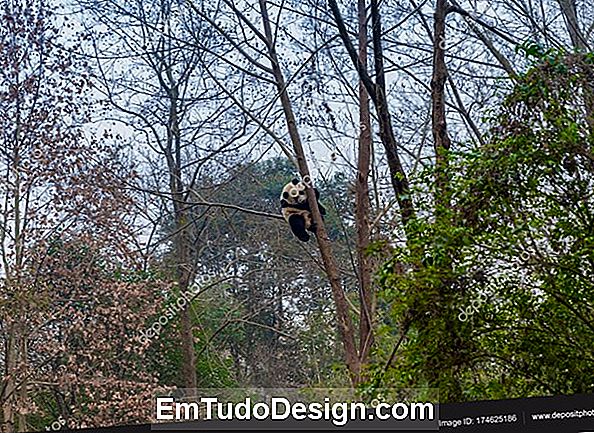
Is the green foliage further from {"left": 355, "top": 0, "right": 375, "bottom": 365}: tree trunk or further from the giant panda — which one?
the giant panda

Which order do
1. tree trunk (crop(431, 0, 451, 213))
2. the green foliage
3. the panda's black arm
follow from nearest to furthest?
the green foliage
tree trunk (crop(431, 0, 451, 213))
the panda's black arm

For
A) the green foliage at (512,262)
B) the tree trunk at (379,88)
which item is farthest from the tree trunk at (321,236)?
the green foliage at (512,262)

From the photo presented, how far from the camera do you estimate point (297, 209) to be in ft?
9.92

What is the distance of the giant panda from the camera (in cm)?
301

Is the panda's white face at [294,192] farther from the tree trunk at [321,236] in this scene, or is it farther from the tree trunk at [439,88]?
the tree trunk at [439,88]

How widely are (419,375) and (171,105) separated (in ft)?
4.18

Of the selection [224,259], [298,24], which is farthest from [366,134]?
[224,259]

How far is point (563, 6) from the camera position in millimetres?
3469

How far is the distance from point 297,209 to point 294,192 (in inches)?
2.7

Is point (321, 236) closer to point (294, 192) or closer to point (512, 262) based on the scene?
point (294, 192)

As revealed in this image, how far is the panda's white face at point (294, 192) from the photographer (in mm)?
3029

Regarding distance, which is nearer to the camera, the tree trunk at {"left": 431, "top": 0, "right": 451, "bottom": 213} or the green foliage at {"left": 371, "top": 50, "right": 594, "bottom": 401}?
the green foliage at {"left": 371, "top": 50, "right": 594, "bottom": 401}

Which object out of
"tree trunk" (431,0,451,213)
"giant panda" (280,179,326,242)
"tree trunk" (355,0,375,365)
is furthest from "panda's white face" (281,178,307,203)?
"tree trunk" (431,0,451,213)

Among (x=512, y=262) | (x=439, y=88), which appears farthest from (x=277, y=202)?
(x=512, y=262)
